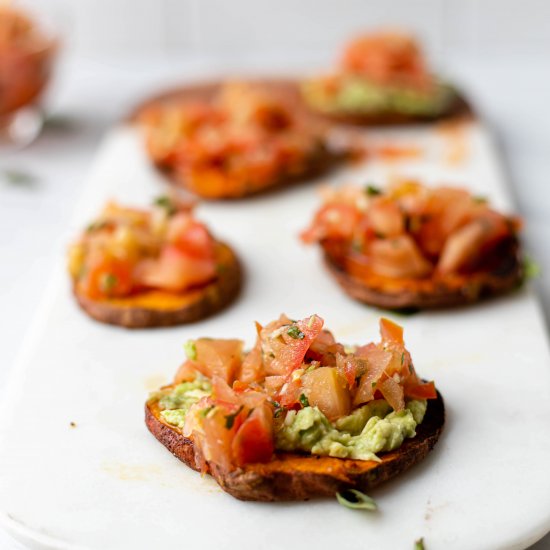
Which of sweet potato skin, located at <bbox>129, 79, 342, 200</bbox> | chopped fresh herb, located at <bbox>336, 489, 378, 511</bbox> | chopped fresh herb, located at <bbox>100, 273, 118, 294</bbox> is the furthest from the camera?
sweet potato skin, located at <bbox>129, 79, 342, 200</bbox>

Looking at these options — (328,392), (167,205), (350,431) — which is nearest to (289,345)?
(328,392)

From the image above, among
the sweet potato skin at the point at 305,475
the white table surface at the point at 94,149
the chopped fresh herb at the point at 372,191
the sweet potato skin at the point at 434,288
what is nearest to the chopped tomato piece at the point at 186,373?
the sweet potato skin at the point at 305,475

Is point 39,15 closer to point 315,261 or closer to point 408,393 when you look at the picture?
point 315,261

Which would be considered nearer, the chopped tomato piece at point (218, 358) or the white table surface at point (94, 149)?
the chopped tomato piece at point (218, 358)

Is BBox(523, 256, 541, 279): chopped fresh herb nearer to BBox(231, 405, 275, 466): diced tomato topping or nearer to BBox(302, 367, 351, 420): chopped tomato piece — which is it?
BBox(302, 367, 351, 420): chopped tomato piece

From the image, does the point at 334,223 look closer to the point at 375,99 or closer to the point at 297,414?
the point at 297,414

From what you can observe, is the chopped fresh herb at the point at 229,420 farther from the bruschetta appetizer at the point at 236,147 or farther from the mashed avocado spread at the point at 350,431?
the bruschetta appetizer at the point at 236,147

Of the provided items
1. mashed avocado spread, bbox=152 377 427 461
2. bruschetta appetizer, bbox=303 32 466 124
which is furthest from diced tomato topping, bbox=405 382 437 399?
bruschetta appetizer, bbox=303 32 466 124
